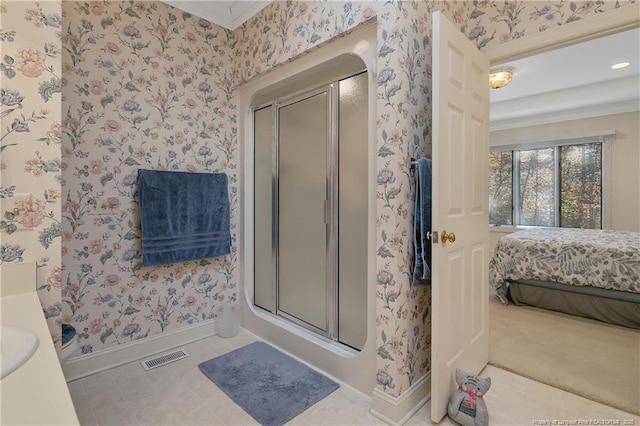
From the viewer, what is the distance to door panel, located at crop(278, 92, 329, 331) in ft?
7.66

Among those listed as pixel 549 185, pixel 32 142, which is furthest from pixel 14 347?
pixel 549 185

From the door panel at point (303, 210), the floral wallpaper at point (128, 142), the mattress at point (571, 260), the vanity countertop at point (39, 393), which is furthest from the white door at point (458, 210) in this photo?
the floral wallpaper at point (128, 142)

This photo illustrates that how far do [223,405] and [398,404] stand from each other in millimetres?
950

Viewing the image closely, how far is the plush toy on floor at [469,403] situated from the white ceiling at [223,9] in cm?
272

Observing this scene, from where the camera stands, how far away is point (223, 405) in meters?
1.82

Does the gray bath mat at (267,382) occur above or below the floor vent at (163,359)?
below

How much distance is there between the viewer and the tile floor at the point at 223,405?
1709 mm

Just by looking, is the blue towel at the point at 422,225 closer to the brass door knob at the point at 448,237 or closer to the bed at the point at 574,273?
the brass door knob at the point at 448,237

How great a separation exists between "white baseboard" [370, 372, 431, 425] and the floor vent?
1.44 metres

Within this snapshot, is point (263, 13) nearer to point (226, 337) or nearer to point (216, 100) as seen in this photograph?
point (216, 100)

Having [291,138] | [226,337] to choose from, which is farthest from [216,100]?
[226,337]

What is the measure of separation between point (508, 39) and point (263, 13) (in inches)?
66.0

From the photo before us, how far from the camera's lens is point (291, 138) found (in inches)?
100

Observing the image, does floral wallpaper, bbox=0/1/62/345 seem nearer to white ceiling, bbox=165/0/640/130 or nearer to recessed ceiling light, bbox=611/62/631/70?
white ceiling, bbox=165/0/640/130
